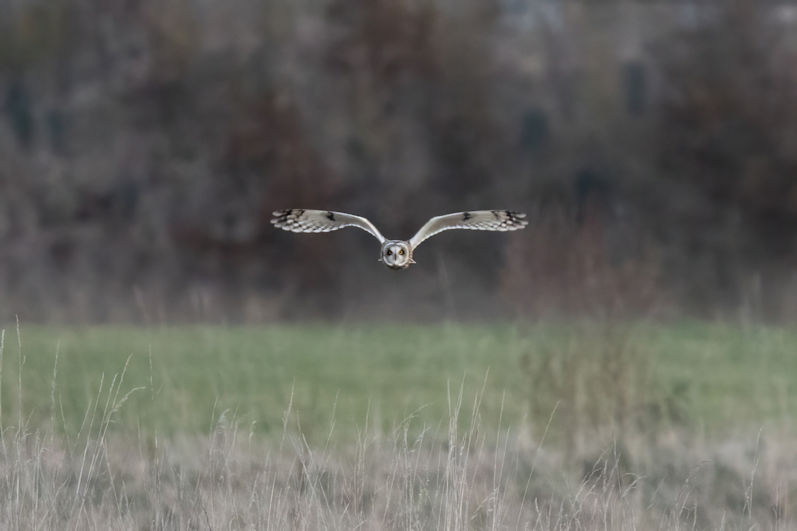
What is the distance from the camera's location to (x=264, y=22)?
25.7m

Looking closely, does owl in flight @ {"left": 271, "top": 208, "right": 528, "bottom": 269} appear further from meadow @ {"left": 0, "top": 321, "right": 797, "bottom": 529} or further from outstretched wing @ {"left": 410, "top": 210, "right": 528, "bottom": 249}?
meadow @ {"left": 0, "top": 321, "right": 797, "bottom": 529}

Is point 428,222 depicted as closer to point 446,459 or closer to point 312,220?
point 312,220

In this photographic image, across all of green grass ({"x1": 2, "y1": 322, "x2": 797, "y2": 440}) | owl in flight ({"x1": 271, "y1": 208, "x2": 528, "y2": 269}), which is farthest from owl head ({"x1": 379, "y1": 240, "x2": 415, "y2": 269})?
green grass ({"x1": 2, "y1": 322, "x2": 797, "y2": 440})

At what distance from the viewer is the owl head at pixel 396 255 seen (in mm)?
3377

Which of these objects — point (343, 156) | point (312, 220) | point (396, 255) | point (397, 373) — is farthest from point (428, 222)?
point (343, 156)

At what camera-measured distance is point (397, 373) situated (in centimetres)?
1659

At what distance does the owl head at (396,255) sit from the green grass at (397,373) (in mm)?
1791

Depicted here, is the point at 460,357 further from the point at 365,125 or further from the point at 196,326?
the point at 365,125

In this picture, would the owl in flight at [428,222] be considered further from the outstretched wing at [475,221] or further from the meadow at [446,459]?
the meadow at [446,459]

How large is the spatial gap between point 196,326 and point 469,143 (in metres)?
7.40

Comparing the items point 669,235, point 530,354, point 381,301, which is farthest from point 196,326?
point 530,354

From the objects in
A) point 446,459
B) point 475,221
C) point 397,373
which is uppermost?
point 475,221

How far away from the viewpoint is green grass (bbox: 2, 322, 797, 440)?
276 inches

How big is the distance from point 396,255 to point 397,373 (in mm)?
13229
